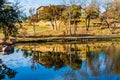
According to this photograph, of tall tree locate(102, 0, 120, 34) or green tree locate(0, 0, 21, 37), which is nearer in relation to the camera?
green tree locate(0, 0, 21, 37)

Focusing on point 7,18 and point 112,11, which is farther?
point 112,11

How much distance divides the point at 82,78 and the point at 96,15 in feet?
227

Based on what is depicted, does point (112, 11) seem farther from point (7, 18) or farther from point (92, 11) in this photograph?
point (7, 18)

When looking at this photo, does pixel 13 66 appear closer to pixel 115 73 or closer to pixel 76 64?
pixel 76 64

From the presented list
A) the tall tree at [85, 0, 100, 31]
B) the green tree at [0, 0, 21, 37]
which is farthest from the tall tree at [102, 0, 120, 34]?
the green tree at [0, 0, 21, 37]

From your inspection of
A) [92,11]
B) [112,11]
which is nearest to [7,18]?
[92,11]

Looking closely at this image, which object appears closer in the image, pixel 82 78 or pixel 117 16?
pixel 82 78

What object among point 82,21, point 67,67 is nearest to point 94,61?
point 67,67

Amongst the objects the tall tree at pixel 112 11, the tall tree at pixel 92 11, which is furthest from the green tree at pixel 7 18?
the tall tree at pixel 112 11

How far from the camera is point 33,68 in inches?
1059

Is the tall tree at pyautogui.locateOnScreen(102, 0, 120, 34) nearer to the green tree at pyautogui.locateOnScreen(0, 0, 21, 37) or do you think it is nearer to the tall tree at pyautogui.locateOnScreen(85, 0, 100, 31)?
the tall tree at pyautogui.locateOnScreen(85, 0, 100, 31)

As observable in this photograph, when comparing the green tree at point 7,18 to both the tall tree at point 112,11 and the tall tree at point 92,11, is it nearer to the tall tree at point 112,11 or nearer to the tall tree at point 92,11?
the tall tree at point 92,11

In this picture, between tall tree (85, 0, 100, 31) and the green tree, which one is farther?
tall tree (85, 0, 100, 31)

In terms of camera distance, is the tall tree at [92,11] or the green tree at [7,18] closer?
the green tree at [7,18]
